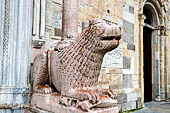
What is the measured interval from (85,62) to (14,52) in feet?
3.51

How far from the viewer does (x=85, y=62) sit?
1887 millimetres

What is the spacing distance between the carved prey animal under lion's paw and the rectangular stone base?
59 mm

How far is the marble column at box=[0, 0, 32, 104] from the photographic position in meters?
2.40

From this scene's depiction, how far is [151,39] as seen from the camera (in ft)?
21.0

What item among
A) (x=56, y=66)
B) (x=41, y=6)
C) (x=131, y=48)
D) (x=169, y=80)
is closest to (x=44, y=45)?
(x=41, y=6)

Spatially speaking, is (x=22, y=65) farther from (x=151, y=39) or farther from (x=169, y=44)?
(x=169, y=44)

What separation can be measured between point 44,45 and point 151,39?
4433mm

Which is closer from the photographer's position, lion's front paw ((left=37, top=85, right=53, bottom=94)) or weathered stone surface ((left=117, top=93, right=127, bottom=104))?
lion's front paw ((left=37, top=85, right=53, bottom=94))

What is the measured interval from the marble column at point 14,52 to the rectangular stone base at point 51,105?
25 cm

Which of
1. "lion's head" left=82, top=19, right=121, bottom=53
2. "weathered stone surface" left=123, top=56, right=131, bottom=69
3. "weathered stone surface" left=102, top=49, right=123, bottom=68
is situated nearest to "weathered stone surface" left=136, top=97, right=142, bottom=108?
"weathered stone surface" left=123, top=56, right=131, bottom=69

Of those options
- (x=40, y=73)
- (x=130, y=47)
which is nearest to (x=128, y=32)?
(x=130, y=47)

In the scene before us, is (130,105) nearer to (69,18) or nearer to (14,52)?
(69,18)

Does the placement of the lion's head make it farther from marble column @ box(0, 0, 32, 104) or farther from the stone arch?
the stone arch

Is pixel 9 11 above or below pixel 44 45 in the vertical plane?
above
